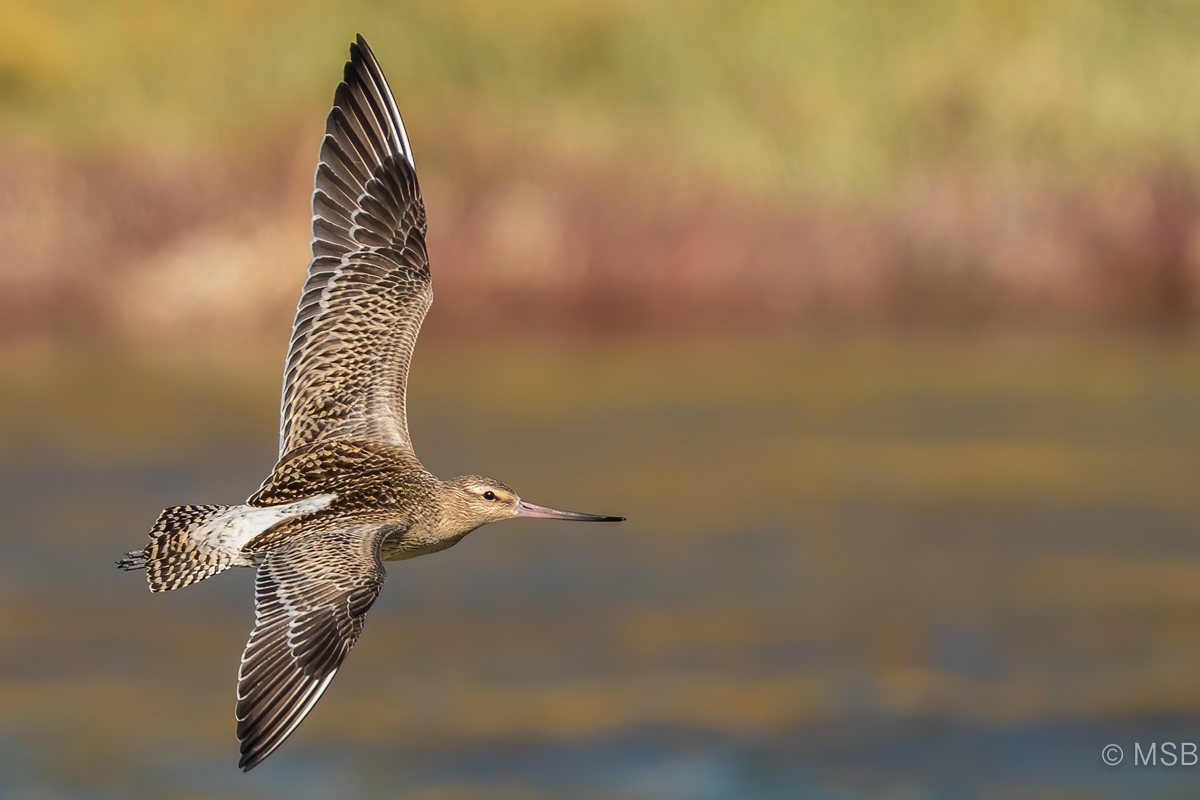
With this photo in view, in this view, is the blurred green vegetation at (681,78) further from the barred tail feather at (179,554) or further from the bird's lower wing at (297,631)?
the bird's lower wing at (297,631)

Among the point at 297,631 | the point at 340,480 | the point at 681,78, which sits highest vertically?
the point at 681,78

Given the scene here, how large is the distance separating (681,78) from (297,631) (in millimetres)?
15828

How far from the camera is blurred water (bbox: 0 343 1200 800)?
16266 mm

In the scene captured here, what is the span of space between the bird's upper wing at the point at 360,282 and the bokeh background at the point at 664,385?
8.22 metres

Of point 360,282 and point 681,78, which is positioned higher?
point 681,78

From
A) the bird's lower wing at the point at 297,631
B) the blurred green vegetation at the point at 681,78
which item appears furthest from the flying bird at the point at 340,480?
the blurred green vegetation at the point at 681,78

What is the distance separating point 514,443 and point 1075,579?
4910 millimetres

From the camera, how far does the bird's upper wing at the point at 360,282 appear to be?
25.9 feet

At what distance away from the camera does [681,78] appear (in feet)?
72.0

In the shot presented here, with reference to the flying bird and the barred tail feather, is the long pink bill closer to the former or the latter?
the flying bird

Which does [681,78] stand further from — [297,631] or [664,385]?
[297,631]

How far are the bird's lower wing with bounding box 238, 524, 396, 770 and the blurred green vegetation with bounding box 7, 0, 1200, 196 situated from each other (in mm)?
13962

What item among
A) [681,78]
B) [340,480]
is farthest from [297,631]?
[681,78]

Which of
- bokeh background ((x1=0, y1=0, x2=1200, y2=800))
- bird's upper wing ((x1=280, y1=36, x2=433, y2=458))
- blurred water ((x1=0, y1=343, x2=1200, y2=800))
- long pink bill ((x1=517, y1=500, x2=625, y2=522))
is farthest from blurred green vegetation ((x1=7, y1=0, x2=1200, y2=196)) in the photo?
long pink bill ((x1=517, y1=500, x2=625, y2=522))
